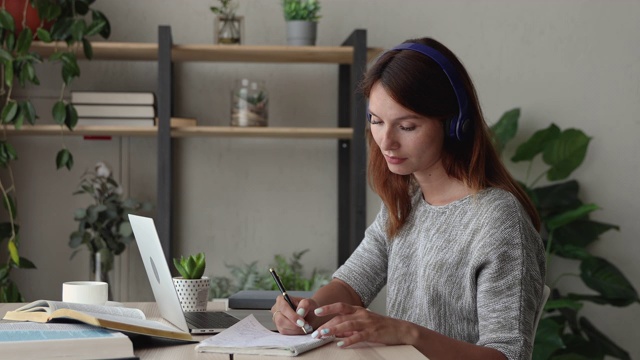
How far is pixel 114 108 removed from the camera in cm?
343

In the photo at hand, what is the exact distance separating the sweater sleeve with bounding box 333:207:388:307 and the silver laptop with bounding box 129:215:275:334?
225 mm

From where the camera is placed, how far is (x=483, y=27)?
3.88 metres

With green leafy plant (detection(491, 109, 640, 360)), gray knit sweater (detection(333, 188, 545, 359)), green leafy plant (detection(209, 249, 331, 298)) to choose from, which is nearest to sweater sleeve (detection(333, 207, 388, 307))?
gray knit sweater (detection(333, 188, 545, 359))

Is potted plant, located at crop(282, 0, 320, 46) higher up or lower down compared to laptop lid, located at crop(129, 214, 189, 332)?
higher up

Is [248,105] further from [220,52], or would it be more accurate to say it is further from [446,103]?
[446,103]

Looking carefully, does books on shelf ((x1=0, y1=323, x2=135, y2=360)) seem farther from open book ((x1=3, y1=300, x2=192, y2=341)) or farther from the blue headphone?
the blue headphone

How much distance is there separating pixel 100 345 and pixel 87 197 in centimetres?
251

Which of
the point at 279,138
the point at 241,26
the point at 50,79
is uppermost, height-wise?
the point at 241,26

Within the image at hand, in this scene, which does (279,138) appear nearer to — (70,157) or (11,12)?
(70,157)

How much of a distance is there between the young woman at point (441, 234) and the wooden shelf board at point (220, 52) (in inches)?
61.2

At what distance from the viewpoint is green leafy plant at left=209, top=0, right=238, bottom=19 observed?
11.5 feet

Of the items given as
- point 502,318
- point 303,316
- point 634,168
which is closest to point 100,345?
point 303,316

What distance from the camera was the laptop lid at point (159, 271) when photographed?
1.56 metres

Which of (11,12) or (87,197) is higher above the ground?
(11,12)
